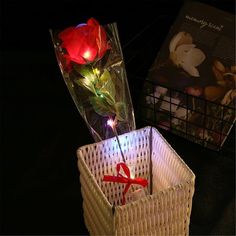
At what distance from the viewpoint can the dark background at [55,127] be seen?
4.26 ft

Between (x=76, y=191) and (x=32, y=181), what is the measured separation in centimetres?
10

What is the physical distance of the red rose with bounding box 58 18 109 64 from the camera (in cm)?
108

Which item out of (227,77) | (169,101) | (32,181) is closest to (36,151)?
(32,181)

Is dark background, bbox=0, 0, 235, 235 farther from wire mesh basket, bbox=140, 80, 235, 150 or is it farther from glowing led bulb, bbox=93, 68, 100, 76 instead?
glowing led bulb, bbox=93, 68, 100, 76

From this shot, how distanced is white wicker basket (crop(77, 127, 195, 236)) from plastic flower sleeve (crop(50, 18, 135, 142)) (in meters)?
0.04

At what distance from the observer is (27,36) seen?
5.30ft

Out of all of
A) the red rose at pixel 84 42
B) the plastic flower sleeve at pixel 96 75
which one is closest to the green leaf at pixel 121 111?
the plastic flower sleeve at pixel 96 75

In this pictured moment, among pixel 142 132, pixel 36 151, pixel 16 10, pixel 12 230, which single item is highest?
pixel 16 10

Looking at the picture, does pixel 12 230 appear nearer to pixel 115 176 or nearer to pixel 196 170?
pixel 115 176

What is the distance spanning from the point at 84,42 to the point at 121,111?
16 centimetres

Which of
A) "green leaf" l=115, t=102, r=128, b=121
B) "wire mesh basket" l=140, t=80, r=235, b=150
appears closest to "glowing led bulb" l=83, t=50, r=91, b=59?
"green leaf" l=115, t=102, r=128, b=121

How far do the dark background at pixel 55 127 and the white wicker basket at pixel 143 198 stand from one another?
0.41ft

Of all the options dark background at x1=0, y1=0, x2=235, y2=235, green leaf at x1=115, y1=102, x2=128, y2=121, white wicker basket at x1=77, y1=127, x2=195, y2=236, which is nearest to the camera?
white wicker basket at x1=77, y1=127, x2=195, y2=236

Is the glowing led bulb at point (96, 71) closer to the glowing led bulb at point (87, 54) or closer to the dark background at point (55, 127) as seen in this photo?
the glowing led bulb at point (87, 54)
